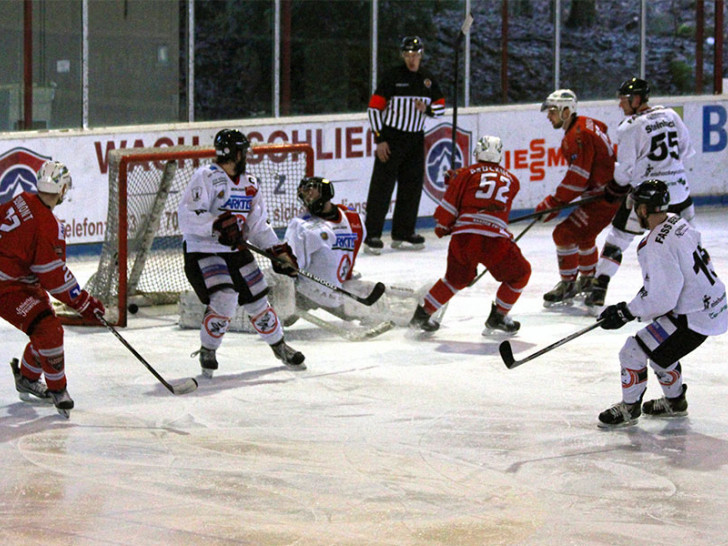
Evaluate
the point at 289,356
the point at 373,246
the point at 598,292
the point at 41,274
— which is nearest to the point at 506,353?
the point at 289,356

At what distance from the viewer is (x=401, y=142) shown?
908cm

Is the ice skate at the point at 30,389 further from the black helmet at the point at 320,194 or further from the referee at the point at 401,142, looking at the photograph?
the referee at the point at 401,142

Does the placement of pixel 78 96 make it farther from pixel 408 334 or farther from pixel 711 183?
pixel 711 183

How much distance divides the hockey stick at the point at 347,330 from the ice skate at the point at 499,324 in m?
0.48

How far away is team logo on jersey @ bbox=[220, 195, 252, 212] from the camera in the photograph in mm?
5582

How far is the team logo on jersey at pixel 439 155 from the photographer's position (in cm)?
999

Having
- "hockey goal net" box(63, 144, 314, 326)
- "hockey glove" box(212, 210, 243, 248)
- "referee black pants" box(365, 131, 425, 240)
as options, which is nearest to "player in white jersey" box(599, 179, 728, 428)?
"hockey glove" box(212, 210, 243, 248)

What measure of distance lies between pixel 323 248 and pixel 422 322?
0.63 m

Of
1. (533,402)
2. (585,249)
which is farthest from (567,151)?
(533,402)

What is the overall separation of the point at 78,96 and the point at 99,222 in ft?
2.80

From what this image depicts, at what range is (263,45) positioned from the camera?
9664 millimetres

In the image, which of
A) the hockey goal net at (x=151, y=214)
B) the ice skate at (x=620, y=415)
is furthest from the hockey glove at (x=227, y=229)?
the ice skate at (x=620, y=415)

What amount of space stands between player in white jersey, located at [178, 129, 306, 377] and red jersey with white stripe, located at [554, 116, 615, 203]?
215 cm

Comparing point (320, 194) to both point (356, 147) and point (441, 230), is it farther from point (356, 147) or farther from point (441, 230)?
point (356, 147)
